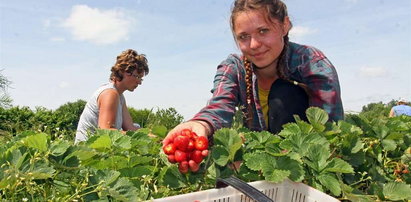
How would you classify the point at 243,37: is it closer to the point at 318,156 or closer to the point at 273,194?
the point at 318,156

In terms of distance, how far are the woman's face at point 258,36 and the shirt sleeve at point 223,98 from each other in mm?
191

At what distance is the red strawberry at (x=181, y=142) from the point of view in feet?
5.10

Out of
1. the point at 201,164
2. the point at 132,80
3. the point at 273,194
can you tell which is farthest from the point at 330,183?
the point at 132,80

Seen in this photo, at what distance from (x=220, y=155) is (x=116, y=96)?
10.5ft

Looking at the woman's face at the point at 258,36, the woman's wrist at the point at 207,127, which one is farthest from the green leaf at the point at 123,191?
the woman's face at the point at 258,36

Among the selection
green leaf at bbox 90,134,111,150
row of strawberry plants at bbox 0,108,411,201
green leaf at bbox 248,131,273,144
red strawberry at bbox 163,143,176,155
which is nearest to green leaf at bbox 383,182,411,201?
row of strawberry plants at bbox 0,108,411,201

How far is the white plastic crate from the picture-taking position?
1372mm

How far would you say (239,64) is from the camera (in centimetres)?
269

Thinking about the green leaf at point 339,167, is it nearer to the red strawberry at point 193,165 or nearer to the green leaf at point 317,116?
the green leaf at point 317,116

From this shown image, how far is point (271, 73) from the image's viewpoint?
2.72 meters

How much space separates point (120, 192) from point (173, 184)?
0.26 m

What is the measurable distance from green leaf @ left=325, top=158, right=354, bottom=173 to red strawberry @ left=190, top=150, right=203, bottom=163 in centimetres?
52

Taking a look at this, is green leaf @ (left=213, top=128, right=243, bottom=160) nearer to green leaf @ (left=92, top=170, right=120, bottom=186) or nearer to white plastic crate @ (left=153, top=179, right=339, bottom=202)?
white plastic crate @ (left=153, top=179, right=339, bottom=202)

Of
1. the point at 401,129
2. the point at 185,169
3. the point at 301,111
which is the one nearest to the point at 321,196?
the point at 185,169
